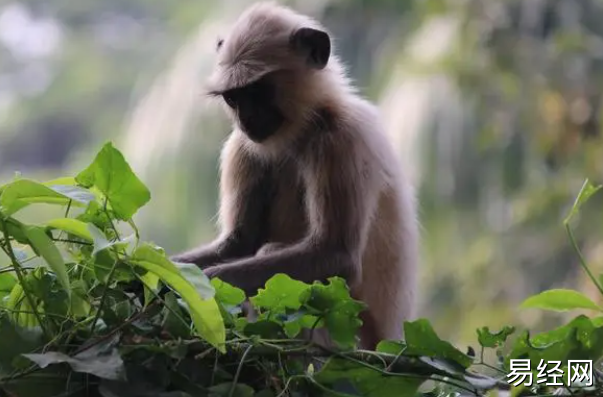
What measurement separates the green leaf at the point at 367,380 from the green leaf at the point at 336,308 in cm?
3

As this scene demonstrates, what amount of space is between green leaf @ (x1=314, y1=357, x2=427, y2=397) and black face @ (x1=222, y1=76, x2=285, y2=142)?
3.42 ft

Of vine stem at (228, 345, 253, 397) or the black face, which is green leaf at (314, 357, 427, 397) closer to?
vine stem at (228, 345, 253, 397)

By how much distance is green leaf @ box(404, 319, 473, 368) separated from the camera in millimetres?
1052

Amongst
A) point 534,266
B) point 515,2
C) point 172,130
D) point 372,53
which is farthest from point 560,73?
point 172,130

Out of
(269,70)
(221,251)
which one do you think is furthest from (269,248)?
(269,70)

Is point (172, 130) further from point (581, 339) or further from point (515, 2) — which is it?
point (581, 339)

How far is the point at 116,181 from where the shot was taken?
1102 mm

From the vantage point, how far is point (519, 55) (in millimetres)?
6262

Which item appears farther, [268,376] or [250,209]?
[250,209]

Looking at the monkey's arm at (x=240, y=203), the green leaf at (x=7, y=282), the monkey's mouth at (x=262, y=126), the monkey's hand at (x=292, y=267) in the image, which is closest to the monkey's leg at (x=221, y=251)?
the monkey's arm at (x=240, y=203)

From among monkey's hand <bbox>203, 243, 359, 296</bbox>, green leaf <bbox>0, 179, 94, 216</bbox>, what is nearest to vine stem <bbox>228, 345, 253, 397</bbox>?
green leaf <bbox>0, 179, 94, 216</bbox>

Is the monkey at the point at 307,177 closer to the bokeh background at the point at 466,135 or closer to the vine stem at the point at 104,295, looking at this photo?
the vine stem at the point at 104,295

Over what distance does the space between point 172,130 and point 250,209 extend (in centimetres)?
437

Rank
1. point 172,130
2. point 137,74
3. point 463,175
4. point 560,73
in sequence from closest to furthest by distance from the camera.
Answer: point 560,73 → point 172,130 → point 463,175 → point 137,74
